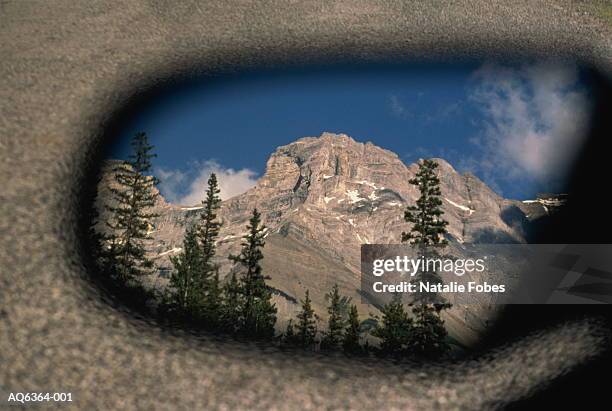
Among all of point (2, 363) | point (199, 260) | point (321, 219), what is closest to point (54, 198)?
point (2, 363)

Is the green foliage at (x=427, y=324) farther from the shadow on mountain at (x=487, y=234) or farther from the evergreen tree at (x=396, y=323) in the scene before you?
the shadow on mountain at (x=487, y=234)

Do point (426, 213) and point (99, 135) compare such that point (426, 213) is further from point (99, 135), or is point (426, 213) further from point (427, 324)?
point (99, 135)

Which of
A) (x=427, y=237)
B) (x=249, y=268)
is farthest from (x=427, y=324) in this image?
(x=249, y=268)

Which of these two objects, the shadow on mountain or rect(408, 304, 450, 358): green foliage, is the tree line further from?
the shadow on mountain

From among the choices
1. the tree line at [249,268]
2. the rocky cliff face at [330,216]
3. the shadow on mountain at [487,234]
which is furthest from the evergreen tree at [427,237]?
the shadow on mountain at [487,234]

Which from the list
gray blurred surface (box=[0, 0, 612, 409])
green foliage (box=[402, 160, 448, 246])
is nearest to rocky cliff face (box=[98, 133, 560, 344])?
green foliage (box=[402, 160, 448, 246])
